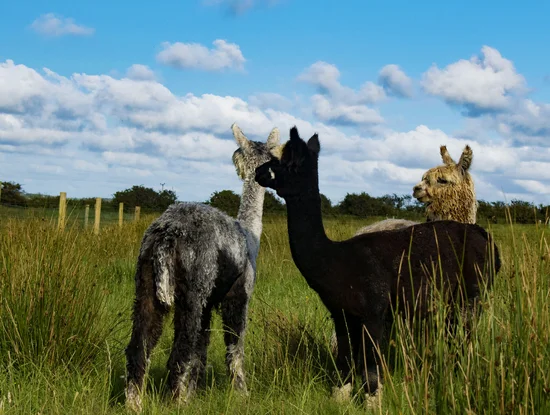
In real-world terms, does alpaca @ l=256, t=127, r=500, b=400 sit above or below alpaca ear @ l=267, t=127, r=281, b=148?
below

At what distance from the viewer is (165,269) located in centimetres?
479

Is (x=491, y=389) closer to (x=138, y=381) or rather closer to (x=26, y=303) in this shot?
(x=138, y=381)

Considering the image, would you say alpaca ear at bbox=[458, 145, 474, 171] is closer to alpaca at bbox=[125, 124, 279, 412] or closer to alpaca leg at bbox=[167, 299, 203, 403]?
alpaca at bbox=[125, 124, 279, 412]

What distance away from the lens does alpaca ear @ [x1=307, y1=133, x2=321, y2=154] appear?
4.57 meters

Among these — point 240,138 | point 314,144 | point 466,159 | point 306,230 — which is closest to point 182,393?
point 306,230

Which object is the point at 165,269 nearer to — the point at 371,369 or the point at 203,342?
the point at 203,342

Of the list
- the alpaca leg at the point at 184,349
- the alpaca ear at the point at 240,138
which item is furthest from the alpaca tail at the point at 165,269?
the alpaca ear at the point at 240,138

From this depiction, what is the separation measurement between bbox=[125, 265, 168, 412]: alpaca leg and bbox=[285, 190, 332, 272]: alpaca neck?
122cm

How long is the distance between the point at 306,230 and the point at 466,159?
117 inches

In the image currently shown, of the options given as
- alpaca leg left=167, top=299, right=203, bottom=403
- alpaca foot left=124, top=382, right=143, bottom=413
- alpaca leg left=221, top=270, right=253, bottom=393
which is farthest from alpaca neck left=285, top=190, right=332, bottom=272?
alpaca foot left=124, top=382, right=143, bottom=413

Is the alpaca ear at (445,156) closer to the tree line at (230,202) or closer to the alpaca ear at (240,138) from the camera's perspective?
the alpaca ear at (240,138)

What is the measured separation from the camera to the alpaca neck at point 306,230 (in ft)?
14.7

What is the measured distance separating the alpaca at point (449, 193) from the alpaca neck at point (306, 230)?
2167 millimetres

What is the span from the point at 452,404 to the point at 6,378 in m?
3.87
